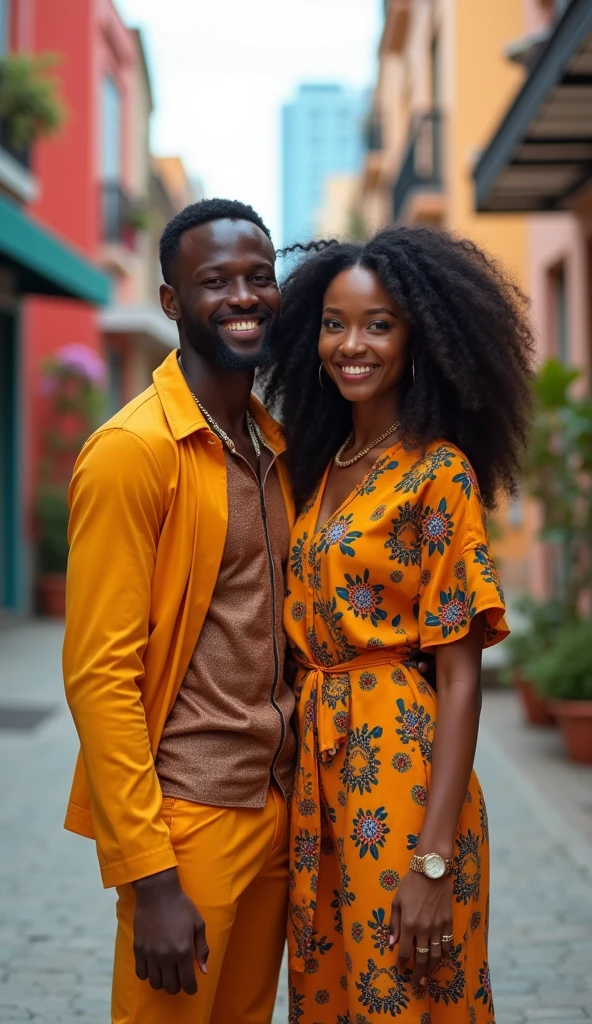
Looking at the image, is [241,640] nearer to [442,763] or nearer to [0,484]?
[442,763]

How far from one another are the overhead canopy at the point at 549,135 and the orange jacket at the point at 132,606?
455 cm

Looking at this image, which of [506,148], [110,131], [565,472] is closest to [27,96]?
[506,148]

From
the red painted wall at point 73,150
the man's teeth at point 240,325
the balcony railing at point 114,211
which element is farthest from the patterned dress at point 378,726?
the balcony railing at point 114,211

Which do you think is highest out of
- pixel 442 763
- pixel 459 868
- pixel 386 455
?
pixel 386 455

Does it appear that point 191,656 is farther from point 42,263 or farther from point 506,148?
point 42,263

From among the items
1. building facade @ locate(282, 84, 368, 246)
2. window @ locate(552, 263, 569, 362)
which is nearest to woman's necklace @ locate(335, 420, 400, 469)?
window @ locate(552, 263, 569, 362)

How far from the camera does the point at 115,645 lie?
2.19 metres

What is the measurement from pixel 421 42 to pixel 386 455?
1936 cm

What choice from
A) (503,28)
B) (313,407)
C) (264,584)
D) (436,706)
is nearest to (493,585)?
(436,706)

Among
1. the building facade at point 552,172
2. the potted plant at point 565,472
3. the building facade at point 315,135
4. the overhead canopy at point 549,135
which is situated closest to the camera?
the overhead canopy at point 549,135

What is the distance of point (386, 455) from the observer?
2510mm

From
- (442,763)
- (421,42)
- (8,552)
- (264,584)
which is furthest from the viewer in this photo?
(421,42)

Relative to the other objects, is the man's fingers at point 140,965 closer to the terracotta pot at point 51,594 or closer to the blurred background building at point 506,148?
the blurred background building at point 506,148

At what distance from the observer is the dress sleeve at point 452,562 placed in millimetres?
2293
